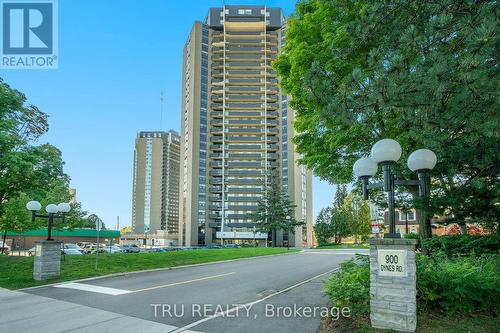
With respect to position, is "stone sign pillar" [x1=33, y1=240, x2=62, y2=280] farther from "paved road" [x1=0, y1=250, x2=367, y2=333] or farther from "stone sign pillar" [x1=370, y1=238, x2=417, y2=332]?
"stone sign pillar" [x1=370, y1=238, x2=417, y2=332]

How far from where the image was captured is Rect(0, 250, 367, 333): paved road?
278 inches

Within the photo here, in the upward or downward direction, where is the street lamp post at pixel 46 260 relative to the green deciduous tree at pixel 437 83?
downward

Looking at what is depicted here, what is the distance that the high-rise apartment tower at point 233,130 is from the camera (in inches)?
3839

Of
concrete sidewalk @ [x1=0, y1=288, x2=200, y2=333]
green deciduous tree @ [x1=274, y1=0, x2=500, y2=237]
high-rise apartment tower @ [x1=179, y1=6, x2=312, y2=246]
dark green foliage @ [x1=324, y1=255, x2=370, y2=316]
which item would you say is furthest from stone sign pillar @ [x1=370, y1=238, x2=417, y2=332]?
high-rise apartment tower @ [x1=179, y1=6, x2=312, y2=246]

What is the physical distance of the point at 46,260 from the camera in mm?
13898

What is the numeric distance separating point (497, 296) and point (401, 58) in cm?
480

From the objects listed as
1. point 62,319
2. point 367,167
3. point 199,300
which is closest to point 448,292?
point 367,167

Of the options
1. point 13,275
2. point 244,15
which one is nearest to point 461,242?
point 13,275

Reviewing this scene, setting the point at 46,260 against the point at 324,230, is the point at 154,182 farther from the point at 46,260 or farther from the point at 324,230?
the point at 46,260

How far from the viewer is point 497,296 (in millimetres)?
6559

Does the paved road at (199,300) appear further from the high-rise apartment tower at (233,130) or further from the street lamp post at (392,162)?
the high-rise apartment tower at (233,130)

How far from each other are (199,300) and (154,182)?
173514mm

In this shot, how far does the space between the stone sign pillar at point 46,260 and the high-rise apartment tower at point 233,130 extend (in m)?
80.6

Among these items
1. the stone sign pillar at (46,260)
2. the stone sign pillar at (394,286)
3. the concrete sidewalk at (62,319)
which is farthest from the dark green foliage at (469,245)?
the stone sign pillar at (46,260)
